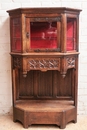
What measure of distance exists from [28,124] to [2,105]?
18.8 inches

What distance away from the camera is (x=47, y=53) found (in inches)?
74.4

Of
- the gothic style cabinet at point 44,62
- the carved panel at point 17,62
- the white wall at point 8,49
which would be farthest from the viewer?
the white wall at point 8,49

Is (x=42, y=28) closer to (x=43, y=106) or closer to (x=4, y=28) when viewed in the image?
(x=4, y=28)

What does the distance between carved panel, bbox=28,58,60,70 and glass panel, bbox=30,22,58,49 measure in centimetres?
14

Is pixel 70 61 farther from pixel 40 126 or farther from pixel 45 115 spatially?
pixel 40 126

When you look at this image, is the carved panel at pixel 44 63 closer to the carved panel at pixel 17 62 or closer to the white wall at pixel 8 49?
the carved panel at pixel 17 62

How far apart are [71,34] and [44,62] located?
0.40 metres

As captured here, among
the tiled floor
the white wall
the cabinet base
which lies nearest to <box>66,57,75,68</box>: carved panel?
the white wall

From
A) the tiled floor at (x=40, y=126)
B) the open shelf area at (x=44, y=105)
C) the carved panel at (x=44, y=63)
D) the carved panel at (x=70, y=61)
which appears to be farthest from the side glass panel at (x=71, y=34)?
the tiled floor at (x=40, y=126)

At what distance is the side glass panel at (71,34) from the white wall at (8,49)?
9.2 inches

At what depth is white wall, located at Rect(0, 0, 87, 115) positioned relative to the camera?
2.19m

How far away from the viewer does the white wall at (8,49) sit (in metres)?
2.19

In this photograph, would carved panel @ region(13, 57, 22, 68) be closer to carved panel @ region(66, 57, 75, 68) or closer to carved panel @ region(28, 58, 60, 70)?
carved panel @ region(28, 58, 60, 70)

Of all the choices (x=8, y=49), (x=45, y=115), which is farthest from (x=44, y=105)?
(x=8, y=49)
